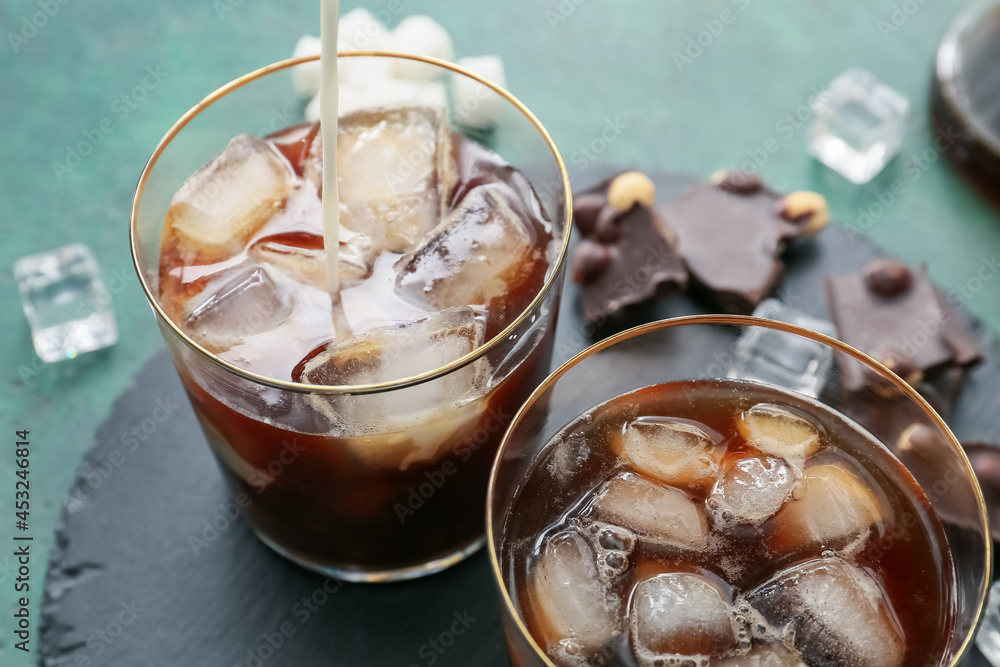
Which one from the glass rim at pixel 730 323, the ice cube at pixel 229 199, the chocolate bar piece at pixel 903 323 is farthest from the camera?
the chocolate bar piece at pixel 903 323

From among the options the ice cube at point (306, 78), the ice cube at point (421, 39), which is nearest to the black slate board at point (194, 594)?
the ice cube at point (306, 78)

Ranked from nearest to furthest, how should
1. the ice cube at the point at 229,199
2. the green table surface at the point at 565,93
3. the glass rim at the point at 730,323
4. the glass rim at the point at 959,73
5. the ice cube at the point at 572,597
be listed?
the glass rim at the point at 730,323
the ice cube at the point at 572,597
the ice cube at the point at 229,199
the green table surface at the point at 565,93
the glass rim at the point at 959,73

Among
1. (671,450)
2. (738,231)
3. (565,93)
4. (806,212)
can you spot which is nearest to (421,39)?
(565,93)

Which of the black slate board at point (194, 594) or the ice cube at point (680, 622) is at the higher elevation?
Result: the ice cube at point (680, 622)

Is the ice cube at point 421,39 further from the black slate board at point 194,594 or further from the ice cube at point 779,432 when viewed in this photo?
the ice cube at point 779,432

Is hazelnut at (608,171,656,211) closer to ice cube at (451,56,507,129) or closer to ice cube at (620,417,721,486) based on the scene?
ice cube at (451,56,507,129)

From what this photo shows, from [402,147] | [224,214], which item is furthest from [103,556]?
[402,147]

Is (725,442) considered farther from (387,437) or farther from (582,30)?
A: (582,30)
